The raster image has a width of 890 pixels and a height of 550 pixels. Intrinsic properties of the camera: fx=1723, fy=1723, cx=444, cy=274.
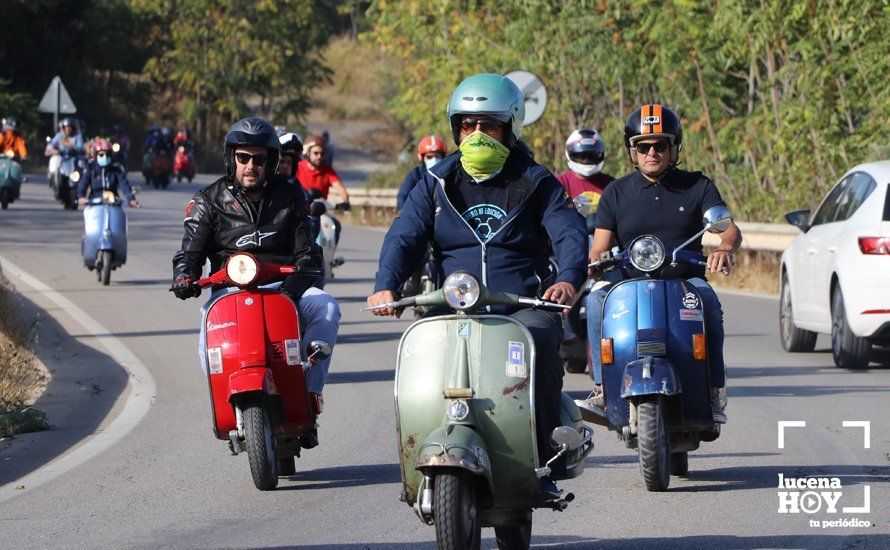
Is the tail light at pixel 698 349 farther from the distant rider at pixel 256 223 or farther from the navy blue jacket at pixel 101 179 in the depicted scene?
the navy blue jacket at pixel 101 179

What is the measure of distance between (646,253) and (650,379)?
2.02ft

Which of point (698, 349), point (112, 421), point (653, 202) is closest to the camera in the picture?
point (698, 349)

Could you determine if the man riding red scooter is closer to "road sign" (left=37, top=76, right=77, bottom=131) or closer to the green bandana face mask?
the green bandana face mask

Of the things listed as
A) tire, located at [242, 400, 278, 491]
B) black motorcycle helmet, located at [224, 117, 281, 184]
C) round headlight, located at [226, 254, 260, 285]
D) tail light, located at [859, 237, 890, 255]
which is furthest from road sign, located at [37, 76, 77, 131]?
tire, located at [242, 400, 278, 491]

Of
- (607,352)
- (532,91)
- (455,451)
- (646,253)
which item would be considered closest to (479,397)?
(455,451)

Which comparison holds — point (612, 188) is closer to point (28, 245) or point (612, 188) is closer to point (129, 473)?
point (129, 473)

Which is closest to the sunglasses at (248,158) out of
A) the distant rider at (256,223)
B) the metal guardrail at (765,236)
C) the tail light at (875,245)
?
the distant rider at (256,223)

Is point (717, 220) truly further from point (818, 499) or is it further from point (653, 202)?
point (818, 499)

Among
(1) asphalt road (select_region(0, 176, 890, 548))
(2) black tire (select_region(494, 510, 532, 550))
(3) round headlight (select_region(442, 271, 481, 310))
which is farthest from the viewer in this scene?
(1) asphalt road (select_region(0, 176, 890, 548))

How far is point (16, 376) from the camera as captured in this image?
12414mm

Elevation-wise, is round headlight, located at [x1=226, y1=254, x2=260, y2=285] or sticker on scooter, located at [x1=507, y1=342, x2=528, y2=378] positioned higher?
round headlight, located at [x1=226, y1=254, x2=260, y2=285]

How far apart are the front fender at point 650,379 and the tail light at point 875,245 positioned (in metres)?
5.17

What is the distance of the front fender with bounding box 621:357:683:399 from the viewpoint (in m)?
8.33

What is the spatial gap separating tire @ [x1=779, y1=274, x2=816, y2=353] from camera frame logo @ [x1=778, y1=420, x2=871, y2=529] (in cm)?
604
